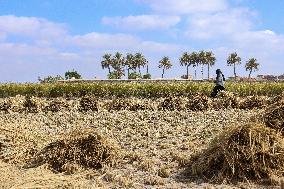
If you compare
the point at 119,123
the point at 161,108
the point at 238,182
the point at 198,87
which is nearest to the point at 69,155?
the point at 238,182

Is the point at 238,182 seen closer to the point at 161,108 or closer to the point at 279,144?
the point at 279,144

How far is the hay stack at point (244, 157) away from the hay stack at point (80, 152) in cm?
141

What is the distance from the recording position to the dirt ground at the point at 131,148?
6.95m

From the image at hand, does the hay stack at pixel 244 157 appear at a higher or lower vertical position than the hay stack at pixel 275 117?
lower

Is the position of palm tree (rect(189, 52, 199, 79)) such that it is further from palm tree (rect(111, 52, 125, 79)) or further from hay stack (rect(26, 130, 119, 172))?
hay stack (rect(26, 130, 119, 172))

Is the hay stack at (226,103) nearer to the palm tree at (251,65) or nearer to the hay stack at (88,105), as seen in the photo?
the hay stack at (88,105)

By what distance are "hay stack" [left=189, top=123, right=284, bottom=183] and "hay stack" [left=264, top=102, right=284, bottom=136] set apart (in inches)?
11.0

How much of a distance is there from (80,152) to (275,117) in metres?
2.90

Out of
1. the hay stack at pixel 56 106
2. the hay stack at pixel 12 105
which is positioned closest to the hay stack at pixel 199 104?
the hay stack at pixel 56 106

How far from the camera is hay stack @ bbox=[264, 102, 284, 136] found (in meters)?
7.59

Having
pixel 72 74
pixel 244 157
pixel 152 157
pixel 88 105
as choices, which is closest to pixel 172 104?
pixel 88 105

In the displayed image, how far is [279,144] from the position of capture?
711cm

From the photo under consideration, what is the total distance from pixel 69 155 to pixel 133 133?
3.47m

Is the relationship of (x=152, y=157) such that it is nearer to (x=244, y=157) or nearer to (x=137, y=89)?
(x=244, y=157)
